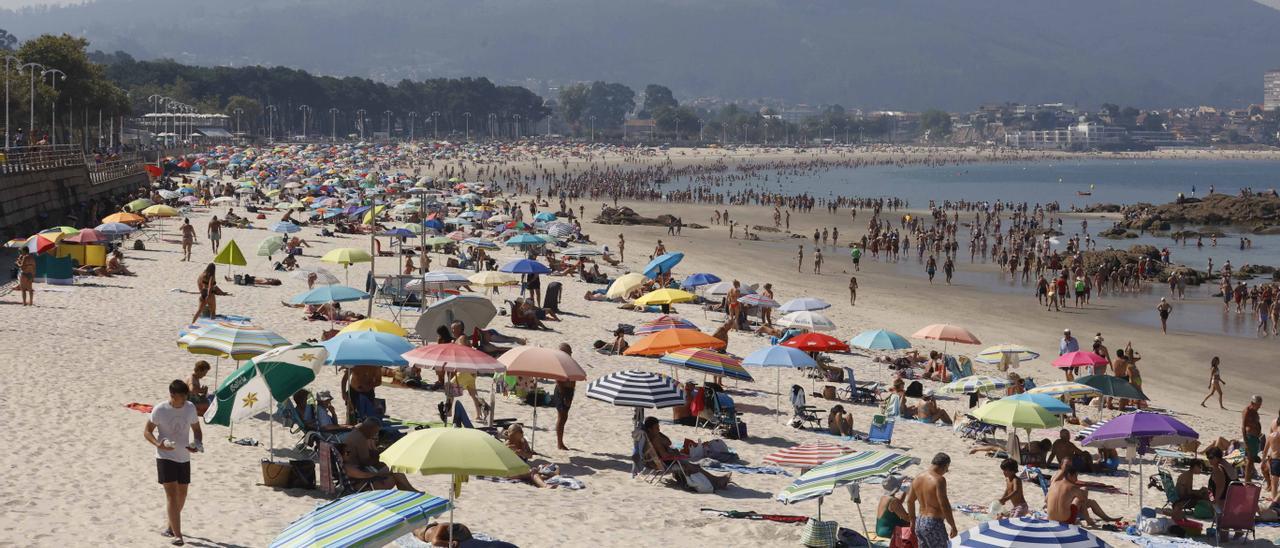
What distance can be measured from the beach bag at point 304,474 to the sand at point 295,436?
0.11 meters

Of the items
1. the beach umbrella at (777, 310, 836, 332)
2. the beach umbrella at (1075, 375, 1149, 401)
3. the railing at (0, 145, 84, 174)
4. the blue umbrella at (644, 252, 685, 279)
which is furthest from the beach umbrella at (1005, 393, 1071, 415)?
the railing at (0, 145, 84, 174)

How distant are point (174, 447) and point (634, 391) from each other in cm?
510

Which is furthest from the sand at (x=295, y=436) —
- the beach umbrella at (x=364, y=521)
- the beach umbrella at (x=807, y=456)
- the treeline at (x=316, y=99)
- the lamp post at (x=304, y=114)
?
the lamp post at (x=304, y=114)

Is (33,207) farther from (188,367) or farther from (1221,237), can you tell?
(1221,237)

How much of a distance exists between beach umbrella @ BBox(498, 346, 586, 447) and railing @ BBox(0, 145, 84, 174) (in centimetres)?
2403

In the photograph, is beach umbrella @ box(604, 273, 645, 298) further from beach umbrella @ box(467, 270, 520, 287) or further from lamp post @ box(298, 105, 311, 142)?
lamp post @ box(298, 105, 311, 142)

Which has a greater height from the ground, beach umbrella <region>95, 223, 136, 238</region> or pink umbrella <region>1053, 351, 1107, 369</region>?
beach umbrella <region>95, 223, 136, 238</region>

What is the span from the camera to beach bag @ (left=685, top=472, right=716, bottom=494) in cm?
1248

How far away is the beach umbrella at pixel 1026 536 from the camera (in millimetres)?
7887

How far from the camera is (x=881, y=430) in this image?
15.6m

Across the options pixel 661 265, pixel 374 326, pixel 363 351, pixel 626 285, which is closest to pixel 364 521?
pixel 363 351

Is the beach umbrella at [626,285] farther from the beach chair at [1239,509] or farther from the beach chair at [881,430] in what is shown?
the beach chair at [1239,509]

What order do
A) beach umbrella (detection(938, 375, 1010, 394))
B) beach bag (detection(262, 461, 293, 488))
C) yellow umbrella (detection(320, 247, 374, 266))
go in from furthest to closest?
yellow umbrella (detection(320, 247, 374, 266)), beach umbrella (detection(938, 375, 1010, 394)), beach bag (detection(262, 461, 293, 488))

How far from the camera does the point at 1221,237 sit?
57156 millimetres
